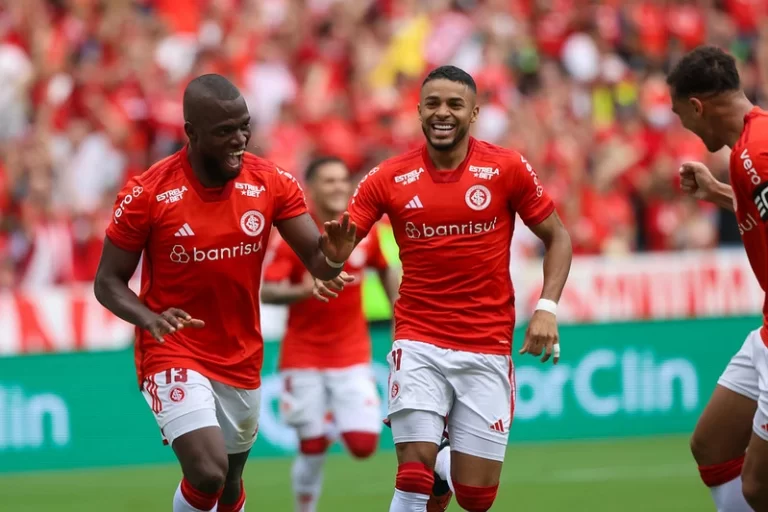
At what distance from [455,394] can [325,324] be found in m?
2.94

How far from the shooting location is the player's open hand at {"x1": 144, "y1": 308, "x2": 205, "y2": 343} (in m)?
7.38

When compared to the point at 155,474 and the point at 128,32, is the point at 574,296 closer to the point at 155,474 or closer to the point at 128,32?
the point at 155,474

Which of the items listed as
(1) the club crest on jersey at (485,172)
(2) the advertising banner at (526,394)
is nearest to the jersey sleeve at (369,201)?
(1) the club crest on jersey at (485,172)

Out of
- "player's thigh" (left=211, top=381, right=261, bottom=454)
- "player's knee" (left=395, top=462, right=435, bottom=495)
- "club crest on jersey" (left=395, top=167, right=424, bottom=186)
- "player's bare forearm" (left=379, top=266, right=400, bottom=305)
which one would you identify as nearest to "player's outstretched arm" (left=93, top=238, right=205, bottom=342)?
"player's thigh" (left=211, top=381, right=261, bottom=454)

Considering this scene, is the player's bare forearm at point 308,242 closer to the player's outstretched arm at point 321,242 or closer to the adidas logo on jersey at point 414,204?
the player's outstretched arm at point 321,242

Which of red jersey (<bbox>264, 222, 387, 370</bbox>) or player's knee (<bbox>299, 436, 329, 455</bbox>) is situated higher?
red jersey (<bbox>264, 222, 387, 370</bbox>)

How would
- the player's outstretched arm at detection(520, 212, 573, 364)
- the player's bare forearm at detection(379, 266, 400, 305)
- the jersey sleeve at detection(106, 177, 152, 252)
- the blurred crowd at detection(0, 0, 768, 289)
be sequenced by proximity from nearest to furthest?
the jersey sleeve at detection(106, 177, 152, 252) < the player's outstretched arm at detection(520, 212, 573, 364) < the player's bare forearm at detection(379, 266, 400, 305) < the blurred crowd at detection(0, 0, 768, 289)

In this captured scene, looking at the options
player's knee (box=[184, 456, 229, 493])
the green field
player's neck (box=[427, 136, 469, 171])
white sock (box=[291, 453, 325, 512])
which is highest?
player's neck (box=[427, 136, 469, 171])

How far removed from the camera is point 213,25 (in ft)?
62.6

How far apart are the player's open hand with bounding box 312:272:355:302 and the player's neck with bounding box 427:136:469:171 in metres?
0.85

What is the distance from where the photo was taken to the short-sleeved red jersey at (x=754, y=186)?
7141 mm

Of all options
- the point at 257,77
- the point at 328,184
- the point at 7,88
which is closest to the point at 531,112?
the point at 257,77

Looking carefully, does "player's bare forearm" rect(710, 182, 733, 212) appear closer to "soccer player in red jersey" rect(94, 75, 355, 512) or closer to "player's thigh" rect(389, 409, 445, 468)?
"player's thigh" rect(389, 409, 445, 468)

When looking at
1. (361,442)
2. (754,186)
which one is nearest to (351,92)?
(361,442)
